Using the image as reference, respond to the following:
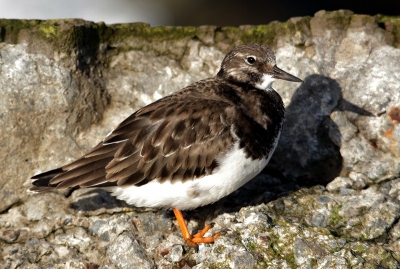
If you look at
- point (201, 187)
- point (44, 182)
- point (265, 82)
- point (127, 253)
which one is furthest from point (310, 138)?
point (44, 182)

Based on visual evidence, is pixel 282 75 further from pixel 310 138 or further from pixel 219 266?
pixel 219 266

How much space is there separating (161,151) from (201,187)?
42 centimetres

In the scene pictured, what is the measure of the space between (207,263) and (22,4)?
6.16 meters

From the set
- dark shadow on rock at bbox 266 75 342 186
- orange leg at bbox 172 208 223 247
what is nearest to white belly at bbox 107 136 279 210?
orange leg at bbox 172 208 223 247

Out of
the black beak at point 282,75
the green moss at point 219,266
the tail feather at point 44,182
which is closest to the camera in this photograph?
the green moss at point 219,266

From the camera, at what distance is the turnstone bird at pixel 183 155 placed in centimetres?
519

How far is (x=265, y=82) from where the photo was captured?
226 inches

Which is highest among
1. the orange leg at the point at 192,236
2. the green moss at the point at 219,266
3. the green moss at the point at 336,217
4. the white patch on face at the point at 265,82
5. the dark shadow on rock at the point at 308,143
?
the white patch on face at the point at 265,82

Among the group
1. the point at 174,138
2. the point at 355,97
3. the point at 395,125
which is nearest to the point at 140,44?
the point at 174,138

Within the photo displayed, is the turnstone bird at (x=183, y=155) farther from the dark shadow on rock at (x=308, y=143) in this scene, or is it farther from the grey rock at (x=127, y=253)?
the dark shadow on rock at (x=308, y=143)

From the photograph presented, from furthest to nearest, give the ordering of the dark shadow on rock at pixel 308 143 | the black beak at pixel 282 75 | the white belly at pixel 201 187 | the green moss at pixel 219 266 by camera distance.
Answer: the dark shadow on rock at pixel 308 143 < the black beak at pixel 282 75 < the white belly at pixel 201 187 < the green moss at pixel 219 266

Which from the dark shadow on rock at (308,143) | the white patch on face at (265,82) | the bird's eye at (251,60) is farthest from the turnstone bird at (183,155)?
the dark shadow on rock at (308,143)

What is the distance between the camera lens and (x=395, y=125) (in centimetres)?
596

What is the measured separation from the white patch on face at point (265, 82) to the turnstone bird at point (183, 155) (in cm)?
Answer: 27
